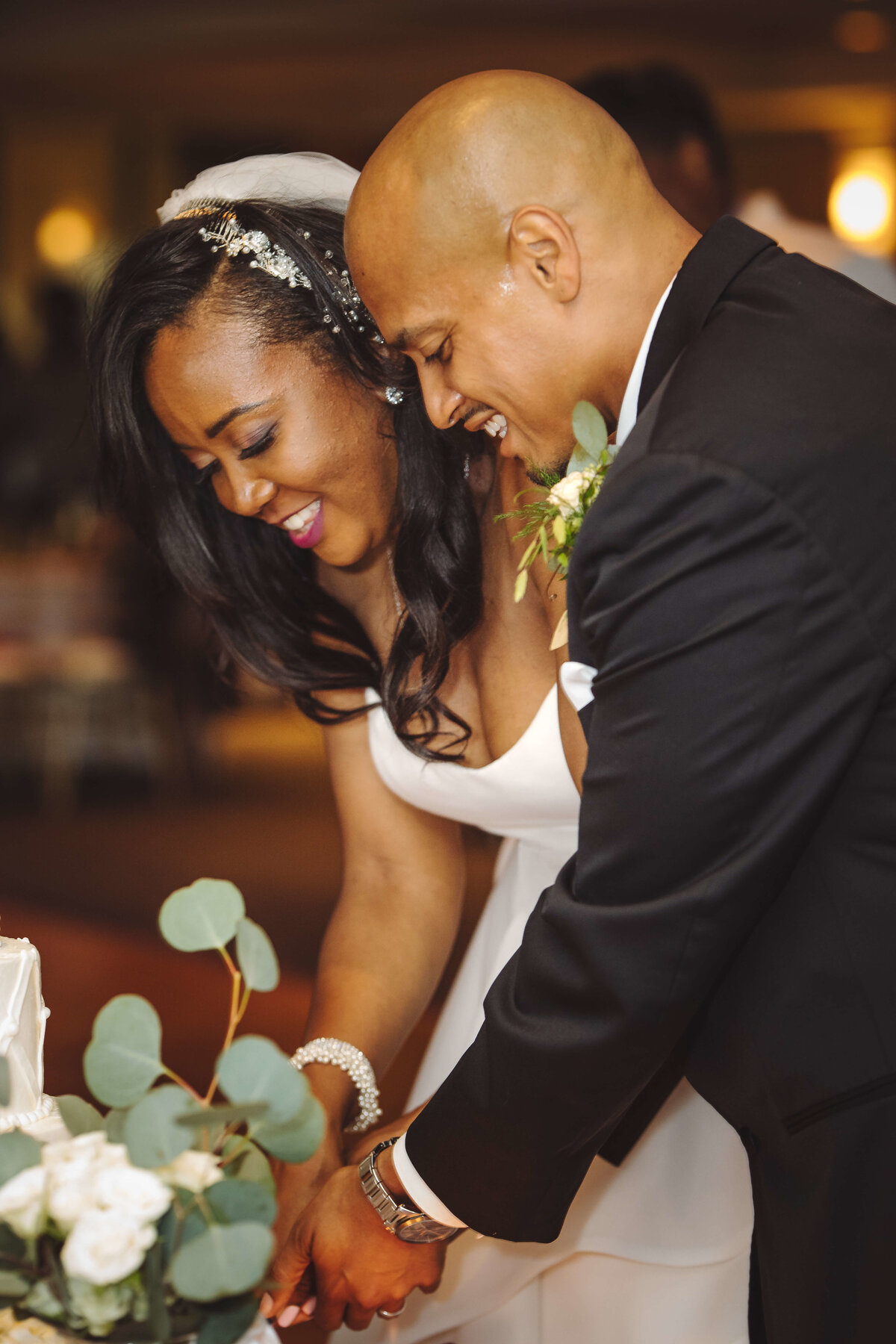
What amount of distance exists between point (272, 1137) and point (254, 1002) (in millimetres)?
3274

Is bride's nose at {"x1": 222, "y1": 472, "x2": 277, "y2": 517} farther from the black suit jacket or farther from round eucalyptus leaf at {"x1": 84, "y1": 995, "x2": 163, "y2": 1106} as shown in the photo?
round eucalyptus leaf at {"x1": 84, "y1": 995, "x2": 163, "y2": 1106}

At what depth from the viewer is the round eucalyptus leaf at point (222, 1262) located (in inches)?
33.0

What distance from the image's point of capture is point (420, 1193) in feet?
4.50

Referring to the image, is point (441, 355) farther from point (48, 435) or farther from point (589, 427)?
point (48, 435)

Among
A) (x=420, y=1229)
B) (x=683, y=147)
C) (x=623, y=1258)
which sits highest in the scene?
(x=683, y=147)

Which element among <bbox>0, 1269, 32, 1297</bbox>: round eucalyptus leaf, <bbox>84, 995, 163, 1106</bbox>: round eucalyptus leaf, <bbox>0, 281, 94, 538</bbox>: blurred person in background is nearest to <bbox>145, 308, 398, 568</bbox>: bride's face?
<bbox>84, 995, 163, 1106</bbox>: round eucalyptus leaf

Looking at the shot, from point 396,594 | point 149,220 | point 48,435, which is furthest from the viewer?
point 48,435

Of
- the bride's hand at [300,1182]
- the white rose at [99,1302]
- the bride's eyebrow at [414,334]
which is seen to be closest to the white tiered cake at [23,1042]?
the white rose at [99,1302]

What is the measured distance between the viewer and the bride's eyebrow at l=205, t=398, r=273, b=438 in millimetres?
1667

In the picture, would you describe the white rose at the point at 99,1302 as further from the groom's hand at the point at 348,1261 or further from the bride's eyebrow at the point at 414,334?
the bride's eyebrow at the point at 414,334

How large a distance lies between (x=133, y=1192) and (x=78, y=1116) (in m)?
0.17

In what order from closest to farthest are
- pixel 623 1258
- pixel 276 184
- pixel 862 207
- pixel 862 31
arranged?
pixel 623 1258 < pixel 276 184 < pixel 862 31 < pixel 862 207

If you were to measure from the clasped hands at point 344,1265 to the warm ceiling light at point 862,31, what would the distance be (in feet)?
26.9

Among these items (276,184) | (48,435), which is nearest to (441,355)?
(276,184)
